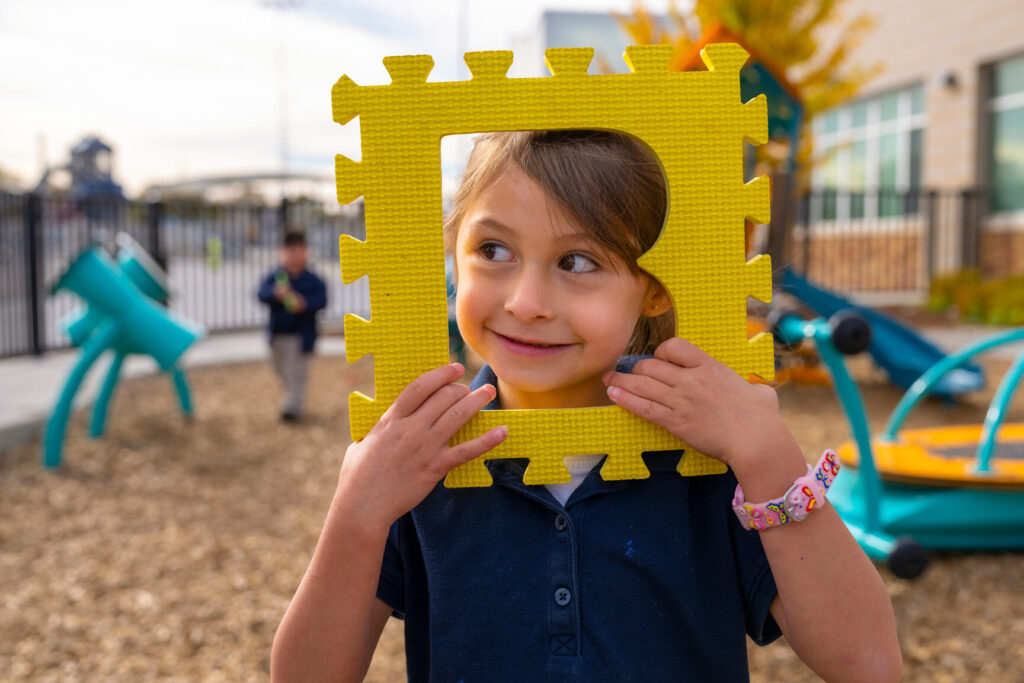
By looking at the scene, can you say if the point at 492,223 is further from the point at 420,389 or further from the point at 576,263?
the point at 420,389

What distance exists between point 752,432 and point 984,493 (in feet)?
10.0

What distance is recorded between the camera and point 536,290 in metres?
1.15

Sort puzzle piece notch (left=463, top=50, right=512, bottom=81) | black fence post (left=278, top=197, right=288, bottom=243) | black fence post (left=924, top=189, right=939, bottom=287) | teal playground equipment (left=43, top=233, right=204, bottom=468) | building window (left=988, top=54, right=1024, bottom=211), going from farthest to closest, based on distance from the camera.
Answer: black fence post (left=924, top=189, right=939, bottom=287) → building window (left=988, top=54, right=1024, bottom=211) → black fence post (left=278, top=197, right=288, bottom=243) → teal playground equipment (left=43, top=233, right=204, bottom=468) → puzzle piece notch (left=463, top=50, right=512, bottom=81)

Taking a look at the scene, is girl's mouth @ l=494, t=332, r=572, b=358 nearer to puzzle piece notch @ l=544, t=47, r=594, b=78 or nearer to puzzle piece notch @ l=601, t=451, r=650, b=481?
puzzle piece notch @ l=601, t=451, r=650, b=481

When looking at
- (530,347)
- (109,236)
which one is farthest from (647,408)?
(109,236)

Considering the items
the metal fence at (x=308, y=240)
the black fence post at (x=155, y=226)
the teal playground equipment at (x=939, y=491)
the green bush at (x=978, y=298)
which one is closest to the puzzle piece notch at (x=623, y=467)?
the teal playground equipment at (x=939, y=491)

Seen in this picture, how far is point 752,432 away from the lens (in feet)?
3.74

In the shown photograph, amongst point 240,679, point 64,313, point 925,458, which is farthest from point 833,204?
point 240,679

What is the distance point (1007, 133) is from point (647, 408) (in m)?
15.4

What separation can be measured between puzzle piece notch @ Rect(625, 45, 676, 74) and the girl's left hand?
1.16 feet

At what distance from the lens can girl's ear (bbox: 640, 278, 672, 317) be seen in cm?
131

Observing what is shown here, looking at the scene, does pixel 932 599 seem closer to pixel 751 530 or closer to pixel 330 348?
pixel 751 530

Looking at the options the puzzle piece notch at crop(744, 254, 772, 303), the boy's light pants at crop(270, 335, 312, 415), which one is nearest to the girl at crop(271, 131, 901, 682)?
the puzzle piece notch at crop(744, 254, 772, 303)

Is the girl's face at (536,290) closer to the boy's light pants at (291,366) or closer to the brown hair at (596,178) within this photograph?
the brown hair at (596,178)
